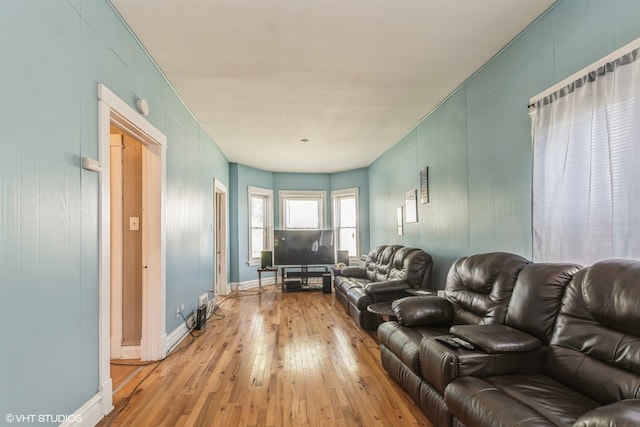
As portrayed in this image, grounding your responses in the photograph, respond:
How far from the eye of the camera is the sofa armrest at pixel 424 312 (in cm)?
276

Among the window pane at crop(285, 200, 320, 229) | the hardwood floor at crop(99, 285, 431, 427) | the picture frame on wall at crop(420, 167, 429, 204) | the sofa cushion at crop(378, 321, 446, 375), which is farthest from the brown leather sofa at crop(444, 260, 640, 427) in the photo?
the window pane at crop(285, 200, 320, 229)

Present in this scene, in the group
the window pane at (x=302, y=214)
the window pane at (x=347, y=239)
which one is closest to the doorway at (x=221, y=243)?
the window pane at (x=302, y=214)

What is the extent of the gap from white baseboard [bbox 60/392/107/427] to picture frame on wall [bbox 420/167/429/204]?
4.04m

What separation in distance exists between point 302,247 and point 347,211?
1.72 m

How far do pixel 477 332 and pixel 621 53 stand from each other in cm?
177

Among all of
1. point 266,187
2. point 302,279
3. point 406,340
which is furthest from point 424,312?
point 266,187

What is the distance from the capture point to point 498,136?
297cm

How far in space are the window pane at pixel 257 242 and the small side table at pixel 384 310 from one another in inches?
167

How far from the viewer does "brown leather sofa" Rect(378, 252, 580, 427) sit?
72.8 inches

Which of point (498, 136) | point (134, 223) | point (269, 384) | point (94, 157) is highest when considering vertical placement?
point (498, 136)

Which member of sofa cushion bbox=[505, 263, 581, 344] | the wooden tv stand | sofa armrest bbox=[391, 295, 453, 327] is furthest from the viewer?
the wooden tv stand

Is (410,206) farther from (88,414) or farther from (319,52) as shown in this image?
(88,414)

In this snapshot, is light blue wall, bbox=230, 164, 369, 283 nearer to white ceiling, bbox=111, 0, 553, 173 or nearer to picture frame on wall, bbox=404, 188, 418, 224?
picture frame on wall, bbox=404, 188, 418, 224

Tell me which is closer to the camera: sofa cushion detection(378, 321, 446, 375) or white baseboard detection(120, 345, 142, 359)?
sofa cushion detection(378, 321, 446, 375)
